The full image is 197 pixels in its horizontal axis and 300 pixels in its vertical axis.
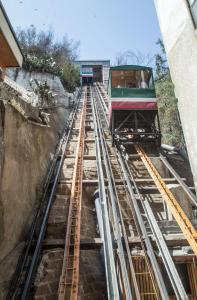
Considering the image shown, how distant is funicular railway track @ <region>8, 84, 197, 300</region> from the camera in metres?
3.81

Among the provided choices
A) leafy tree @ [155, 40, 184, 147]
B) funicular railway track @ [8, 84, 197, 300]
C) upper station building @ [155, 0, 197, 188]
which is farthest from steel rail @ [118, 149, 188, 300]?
leafy tree @ [155, 40, 184, 147]

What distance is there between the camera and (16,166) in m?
5.23

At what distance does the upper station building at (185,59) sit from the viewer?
160 inches

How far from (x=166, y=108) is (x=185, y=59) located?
A: 10.0 m

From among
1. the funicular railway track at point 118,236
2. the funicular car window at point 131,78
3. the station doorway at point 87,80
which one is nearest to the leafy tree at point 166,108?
the funicular car window at point 131,78

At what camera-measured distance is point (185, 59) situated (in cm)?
425

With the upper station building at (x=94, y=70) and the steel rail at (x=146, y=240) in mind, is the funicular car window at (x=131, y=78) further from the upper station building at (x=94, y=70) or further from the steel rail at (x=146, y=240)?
the upper station building at (x=94, y=70)

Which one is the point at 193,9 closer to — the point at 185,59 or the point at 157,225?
the point at 185,59

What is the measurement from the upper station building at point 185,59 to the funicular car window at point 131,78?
5.92 m

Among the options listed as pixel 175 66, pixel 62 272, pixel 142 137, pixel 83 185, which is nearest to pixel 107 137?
pixel 142 137

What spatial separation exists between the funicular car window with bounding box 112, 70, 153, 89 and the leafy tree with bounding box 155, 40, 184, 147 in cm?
232

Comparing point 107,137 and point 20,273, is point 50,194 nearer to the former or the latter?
point 20,273

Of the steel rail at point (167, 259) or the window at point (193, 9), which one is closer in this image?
the steel rail at point (167, 259)

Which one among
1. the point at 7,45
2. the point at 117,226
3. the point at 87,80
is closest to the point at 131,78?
the point at 7,45
